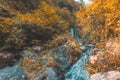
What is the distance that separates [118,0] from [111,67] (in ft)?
10.1

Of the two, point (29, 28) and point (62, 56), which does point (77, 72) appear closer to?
point (62, 56)

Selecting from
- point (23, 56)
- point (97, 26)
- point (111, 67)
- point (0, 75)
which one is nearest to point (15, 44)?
point (23, 56)

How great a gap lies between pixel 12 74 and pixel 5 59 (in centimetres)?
122

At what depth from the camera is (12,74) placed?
924cm

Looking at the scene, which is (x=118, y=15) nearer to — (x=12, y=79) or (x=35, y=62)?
(x=35, y=62)

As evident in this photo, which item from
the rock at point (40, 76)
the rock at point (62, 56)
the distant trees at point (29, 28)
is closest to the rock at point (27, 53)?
the distant trees at point (29, 28)

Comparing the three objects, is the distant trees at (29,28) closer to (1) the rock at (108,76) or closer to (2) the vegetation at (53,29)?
(2) the vegetation at (53,29)

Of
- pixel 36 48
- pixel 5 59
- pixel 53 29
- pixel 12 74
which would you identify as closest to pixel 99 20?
pixel 53 29

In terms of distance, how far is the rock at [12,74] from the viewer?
911 cm

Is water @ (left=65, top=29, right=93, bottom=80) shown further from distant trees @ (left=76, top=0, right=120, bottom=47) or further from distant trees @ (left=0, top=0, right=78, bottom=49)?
distant trees @ (left=0, top=0, right=78, bottom=49)

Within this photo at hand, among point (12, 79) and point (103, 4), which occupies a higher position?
point (103, 4)

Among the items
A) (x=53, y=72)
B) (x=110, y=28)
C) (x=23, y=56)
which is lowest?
(x=53, y=72)

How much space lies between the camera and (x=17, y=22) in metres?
12.0

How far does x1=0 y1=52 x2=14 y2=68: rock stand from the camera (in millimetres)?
10086
